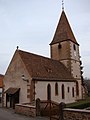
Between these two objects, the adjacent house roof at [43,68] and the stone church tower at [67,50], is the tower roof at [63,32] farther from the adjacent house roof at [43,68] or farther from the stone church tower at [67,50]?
the adjacent house roof at [43,68]

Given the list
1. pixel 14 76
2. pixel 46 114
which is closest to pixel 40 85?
pixel 14 76

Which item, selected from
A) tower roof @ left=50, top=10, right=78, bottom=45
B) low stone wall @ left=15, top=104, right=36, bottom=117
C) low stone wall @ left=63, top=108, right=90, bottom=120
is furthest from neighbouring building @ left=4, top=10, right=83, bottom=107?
low stone wall @ left=63, top=108, right=90, bottom=120

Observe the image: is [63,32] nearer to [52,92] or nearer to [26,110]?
[52,92]

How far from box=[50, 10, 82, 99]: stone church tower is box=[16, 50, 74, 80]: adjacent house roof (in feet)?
5.86

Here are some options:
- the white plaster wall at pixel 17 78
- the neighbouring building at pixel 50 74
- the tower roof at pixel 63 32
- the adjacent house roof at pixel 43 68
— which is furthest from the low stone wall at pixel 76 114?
the tower roof at pixel 63 32

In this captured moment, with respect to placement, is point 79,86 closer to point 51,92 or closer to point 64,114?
point 51,92

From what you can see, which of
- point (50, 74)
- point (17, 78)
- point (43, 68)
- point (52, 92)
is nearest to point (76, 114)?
point (52, 92)

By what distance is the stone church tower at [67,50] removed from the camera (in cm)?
3416

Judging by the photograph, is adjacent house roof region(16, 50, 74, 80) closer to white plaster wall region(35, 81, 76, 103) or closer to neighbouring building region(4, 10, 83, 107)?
neighbouring building region(4, 10, 83, 107)

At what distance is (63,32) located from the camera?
120ft

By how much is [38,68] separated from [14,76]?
3597 millimetres

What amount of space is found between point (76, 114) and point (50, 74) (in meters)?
14.2

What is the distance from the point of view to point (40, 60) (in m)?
29.6

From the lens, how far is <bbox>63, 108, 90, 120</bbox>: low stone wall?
42.0 ft
